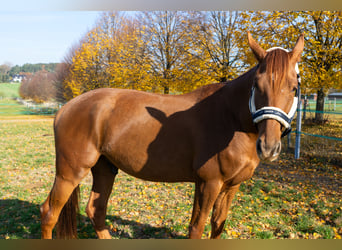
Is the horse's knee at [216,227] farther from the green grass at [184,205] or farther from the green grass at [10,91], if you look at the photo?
the green grass at [10,91]

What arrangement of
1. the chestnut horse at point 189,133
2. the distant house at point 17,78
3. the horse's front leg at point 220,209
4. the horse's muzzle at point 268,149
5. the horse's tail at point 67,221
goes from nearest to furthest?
the horse's muzzle at point 268,149 < the chestnut horse at point 189,133 < the horse's front leg at point 220,209 < the horse's tail at point 67,221 < the distant house at point 17,78

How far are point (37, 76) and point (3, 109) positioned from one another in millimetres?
20369

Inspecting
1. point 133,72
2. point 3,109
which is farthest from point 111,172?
point 3,109

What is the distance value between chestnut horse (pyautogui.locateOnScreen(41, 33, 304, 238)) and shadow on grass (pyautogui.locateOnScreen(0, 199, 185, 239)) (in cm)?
74

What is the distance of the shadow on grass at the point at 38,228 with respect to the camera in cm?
362

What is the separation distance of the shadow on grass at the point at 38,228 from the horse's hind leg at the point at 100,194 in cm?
50

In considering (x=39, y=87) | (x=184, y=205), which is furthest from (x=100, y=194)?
(x=39, y=87)

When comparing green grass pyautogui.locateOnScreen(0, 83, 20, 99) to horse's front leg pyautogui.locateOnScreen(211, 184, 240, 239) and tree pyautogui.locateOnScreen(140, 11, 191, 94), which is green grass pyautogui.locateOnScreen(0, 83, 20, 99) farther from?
horse's front leg pyautogui.locateOnScreen(211, 184, 240, 239)

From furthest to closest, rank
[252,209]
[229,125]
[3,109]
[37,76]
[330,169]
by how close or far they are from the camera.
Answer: [37,76] < [3,109] < [330,169] < [252,209] < [229,125]

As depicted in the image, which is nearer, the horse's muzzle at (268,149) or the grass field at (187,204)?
the horse's muzzle at (268,149)

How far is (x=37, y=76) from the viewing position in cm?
4722

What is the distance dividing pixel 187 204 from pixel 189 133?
2794mm

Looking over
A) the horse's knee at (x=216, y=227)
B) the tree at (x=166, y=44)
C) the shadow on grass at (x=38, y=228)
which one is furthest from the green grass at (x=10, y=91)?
the horse's knee at (x=216, y=227)

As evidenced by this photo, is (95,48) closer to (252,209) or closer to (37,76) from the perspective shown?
(252,209)
